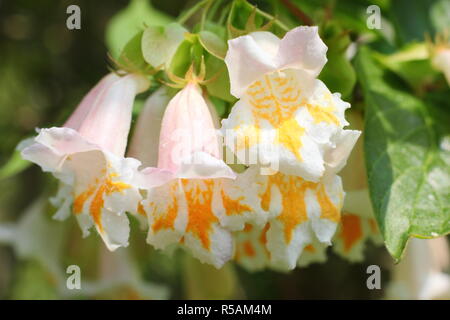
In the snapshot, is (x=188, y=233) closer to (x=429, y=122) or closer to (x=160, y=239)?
(x=160, y=239)

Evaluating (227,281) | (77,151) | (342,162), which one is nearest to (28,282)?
(227,281)

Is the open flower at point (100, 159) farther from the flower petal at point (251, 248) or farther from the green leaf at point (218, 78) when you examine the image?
the flower petal at point (251, 248)

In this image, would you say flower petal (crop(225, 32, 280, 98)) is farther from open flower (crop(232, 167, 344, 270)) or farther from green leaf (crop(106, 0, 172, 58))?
green leaf (crop(106, 0, 172, 58))

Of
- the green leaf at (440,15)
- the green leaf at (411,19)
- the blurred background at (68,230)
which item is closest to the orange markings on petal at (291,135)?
the blurred background at (68,230)

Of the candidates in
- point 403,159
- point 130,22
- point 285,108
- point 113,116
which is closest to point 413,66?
point 403,159

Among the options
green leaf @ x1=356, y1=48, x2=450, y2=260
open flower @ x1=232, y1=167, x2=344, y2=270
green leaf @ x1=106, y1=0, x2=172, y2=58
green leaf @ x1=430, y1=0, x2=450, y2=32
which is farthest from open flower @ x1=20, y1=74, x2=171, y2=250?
green leaf @ x1=430, y1=0, x2=450, y2=32

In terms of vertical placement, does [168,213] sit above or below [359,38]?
below

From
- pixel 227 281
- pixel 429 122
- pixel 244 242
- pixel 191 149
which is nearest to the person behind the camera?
pixel 191 149
